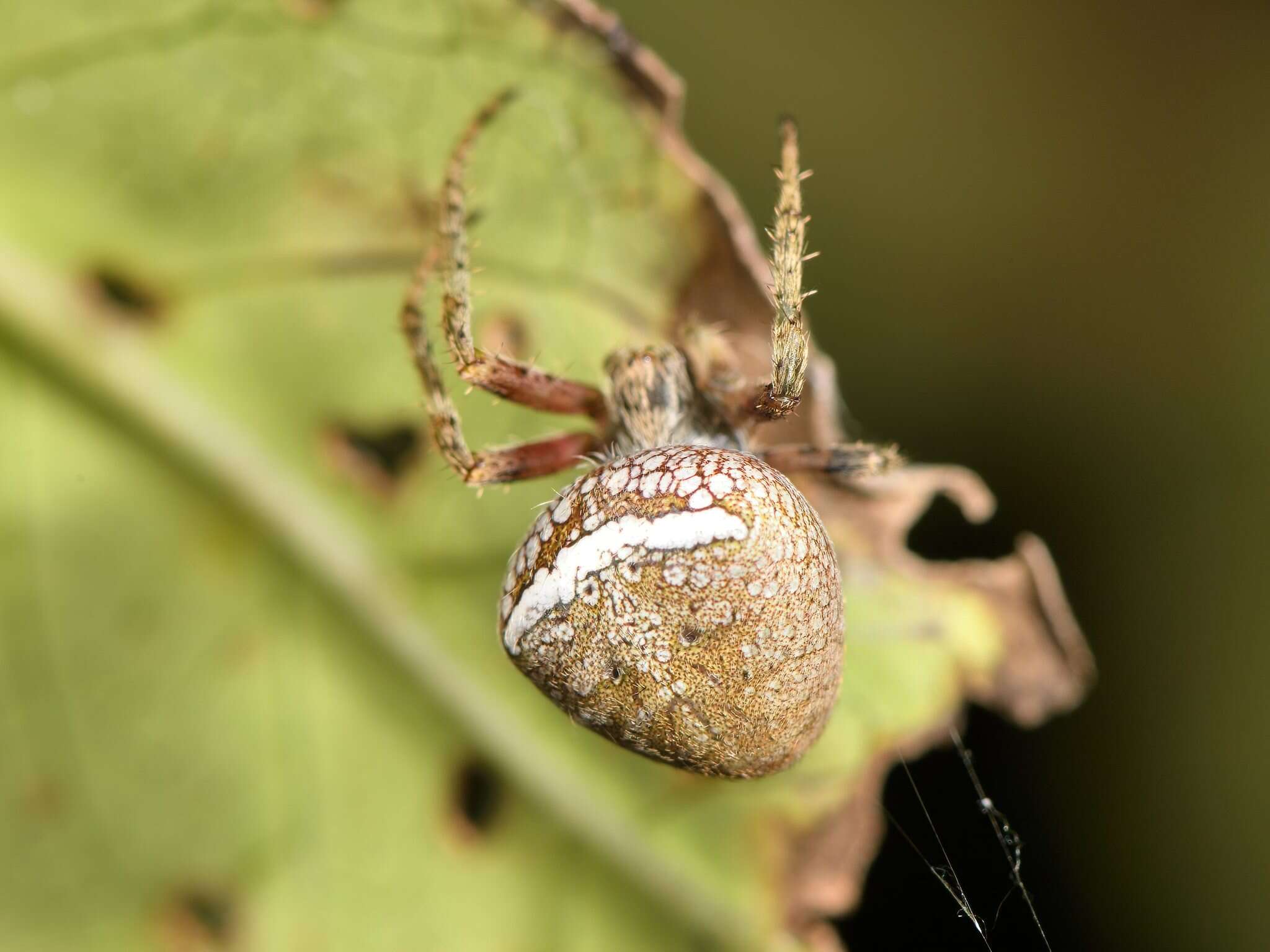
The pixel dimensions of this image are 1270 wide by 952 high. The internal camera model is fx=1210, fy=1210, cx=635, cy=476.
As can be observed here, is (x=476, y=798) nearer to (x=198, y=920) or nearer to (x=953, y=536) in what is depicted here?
(x=198, y=920)

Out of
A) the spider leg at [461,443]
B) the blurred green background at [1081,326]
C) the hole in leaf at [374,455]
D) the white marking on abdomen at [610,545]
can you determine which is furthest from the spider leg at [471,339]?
the blurred green background at [1081,326]

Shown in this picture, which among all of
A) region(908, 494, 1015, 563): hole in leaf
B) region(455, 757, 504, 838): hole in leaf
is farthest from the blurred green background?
region(455, 757, 504, 838): hole in leaf

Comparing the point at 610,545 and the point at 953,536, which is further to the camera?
the point at 953,536

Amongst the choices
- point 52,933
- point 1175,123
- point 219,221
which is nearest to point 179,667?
point 52,933

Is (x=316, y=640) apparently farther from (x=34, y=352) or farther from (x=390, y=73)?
(x=390, y=73)

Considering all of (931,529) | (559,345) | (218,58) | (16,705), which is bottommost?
(16,705)

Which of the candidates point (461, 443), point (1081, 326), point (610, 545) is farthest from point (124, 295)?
point (1081, 326)
